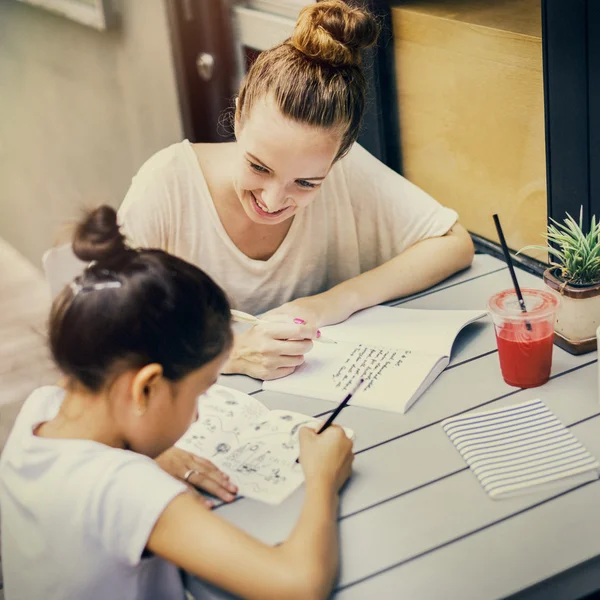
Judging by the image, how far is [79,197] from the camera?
3.52 m

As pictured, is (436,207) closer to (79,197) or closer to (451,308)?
(451,308)

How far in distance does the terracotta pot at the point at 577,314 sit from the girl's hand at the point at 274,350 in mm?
414

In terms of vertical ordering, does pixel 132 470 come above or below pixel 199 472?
above

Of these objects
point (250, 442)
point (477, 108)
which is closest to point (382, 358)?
point (250, 442)

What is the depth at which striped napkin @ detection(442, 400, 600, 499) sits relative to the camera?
3.61 feet

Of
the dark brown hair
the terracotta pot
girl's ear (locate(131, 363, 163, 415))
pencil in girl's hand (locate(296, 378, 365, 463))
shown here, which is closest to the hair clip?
the dark brown hair

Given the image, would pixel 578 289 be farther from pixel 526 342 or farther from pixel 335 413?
pixel 335 413

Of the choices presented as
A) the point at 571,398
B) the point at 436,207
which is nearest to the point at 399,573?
the point at 571,398

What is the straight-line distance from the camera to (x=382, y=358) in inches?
56.4

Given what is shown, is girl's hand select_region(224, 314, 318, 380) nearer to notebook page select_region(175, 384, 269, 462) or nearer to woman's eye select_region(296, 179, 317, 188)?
notebook page select_region(175, 384, 269, 462)

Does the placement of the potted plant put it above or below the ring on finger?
above

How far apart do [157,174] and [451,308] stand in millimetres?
640

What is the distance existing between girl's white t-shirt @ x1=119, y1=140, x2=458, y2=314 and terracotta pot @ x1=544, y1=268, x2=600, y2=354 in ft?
1.39

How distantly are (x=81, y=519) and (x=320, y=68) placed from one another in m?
0.88
